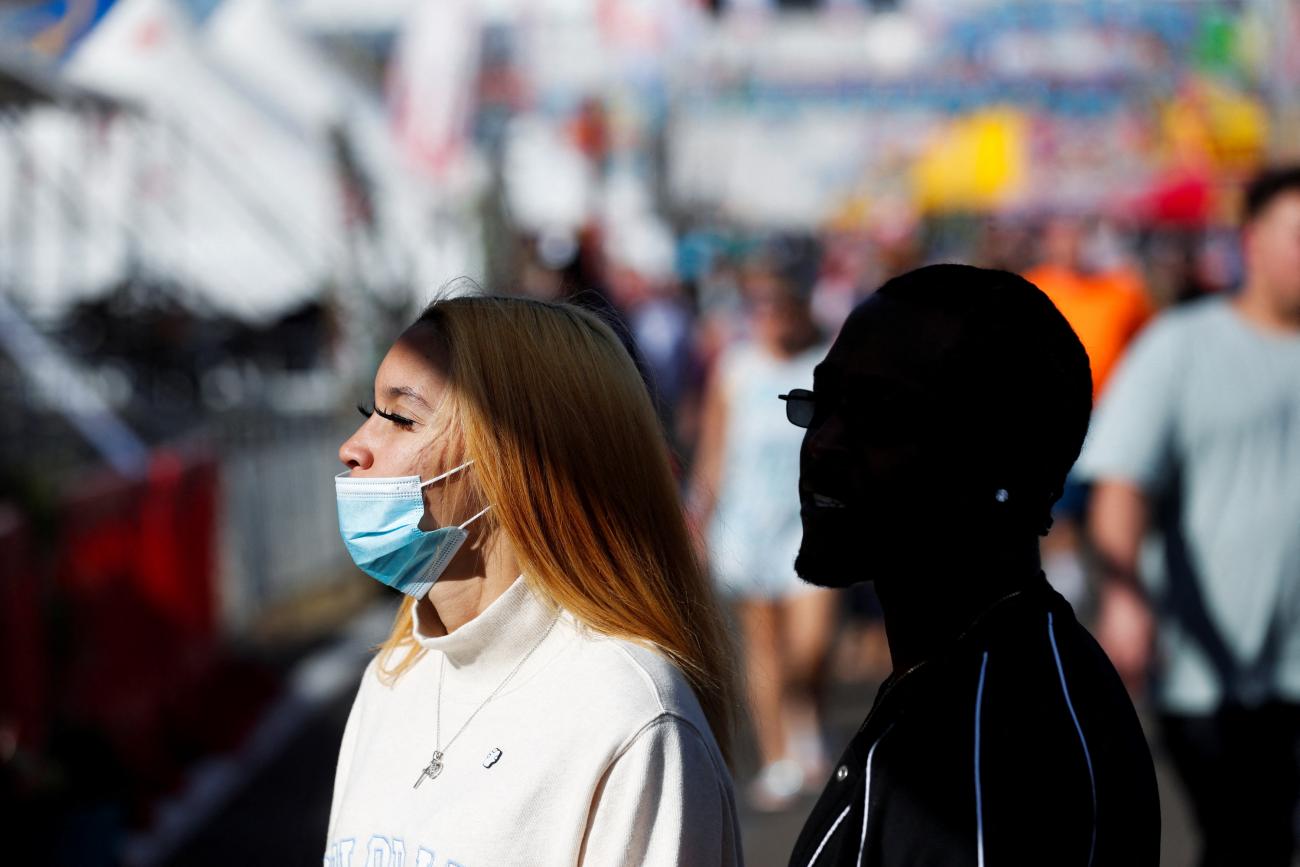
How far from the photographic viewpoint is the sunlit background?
6676 millimetres

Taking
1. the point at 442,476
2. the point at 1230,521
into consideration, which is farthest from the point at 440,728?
the point at 1230,521

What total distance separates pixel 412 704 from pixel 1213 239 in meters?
31.6

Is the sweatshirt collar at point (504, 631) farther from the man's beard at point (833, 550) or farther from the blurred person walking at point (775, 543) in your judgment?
the blurred person walking at point (775, 543)

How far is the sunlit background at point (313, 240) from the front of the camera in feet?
21.9

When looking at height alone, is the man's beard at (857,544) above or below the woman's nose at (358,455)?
below

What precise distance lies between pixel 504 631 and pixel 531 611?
4 cm

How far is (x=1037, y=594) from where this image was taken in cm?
173

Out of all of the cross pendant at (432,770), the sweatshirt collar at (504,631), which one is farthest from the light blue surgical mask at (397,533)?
the cross pendant at (432,770)

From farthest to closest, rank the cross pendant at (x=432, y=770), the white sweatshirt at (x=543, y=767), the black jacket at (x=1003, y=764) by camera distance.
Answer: the cross pendant at (x=432, y=770)
the white sweatshirt at (x=543, y=767)
the black jacket at (x=1003, y=764)

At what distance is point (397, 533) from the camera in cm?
226

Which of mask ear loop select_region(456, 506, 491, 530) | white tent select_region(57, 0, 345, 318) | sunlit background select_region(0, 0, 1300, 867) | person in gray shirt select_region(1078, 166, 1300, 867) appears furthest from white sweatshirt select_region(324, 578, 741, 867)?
white tent select_region(57, 0, 345, 318)

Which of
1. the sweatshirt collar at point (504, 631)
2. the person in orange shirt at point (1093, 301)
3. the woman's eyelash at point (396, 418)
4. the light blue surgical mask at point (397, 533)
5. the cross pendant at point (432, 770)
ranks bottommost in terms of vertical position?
the person in orange shirt at point (1093, 301)

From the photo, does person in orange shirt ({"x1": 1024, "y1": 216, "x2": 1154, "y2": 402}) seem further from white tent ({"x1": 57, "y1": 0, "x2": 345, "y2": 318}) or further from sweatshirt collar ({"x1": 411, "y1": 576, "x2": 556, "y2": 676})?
white tent ({"x1": 57, "y1": 0, "x2": 345, "y2": 318})

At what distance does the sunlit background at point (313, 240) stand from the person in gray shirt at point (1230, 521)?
149 cm
